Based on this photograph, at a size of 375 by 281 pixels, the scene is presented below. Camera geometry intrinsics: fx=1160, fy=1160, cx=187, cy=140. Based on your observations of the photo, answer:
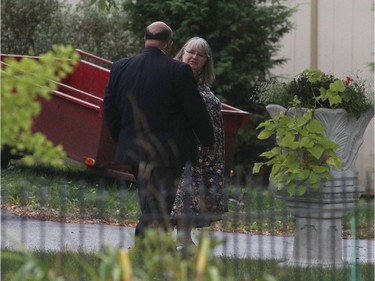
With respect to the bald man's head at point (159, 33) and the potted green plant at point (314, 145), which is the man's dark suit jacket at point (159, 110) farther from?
the potted green plant at point (314, 145)

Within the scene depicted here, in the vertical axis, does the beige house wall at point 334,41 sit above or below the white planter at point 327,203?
above

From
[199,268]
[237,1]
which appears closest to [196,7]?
[237,1]

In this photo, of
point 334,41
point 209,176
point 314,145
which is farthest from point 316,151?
point 334,41

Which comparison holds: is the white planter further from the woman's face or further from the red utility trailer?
the red utility trailer

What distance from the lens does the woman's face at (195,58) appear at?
8.30m

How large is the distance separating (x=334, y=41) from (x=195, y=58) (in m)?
8.55

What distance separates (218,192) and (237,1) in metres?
7.85

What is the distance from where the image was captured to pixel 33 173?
13227mm

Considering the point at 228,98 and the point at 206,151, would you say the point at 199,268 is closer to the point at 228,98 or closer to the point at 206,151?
the point at 206,151

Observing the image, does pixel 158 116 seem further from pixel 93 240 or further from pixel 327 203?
pixel 93 240

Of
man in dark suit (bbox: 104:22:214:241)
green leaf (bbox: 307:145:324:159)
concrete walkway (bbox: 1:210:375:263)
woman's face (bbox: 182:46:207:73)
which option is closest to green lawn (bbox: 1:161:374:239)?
concrete walkway (bbox: 1:210:375:263)

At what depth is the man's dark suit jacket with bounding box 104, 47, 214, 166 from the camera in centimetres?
746

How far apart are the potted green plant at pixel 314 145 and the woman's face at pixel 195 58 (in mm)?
571

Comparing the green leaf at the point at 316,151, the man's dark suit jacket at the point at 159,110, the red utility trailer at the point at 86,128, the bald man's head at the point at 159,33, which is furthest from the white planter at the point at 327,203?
the red utility trailer at the point at 86,128
